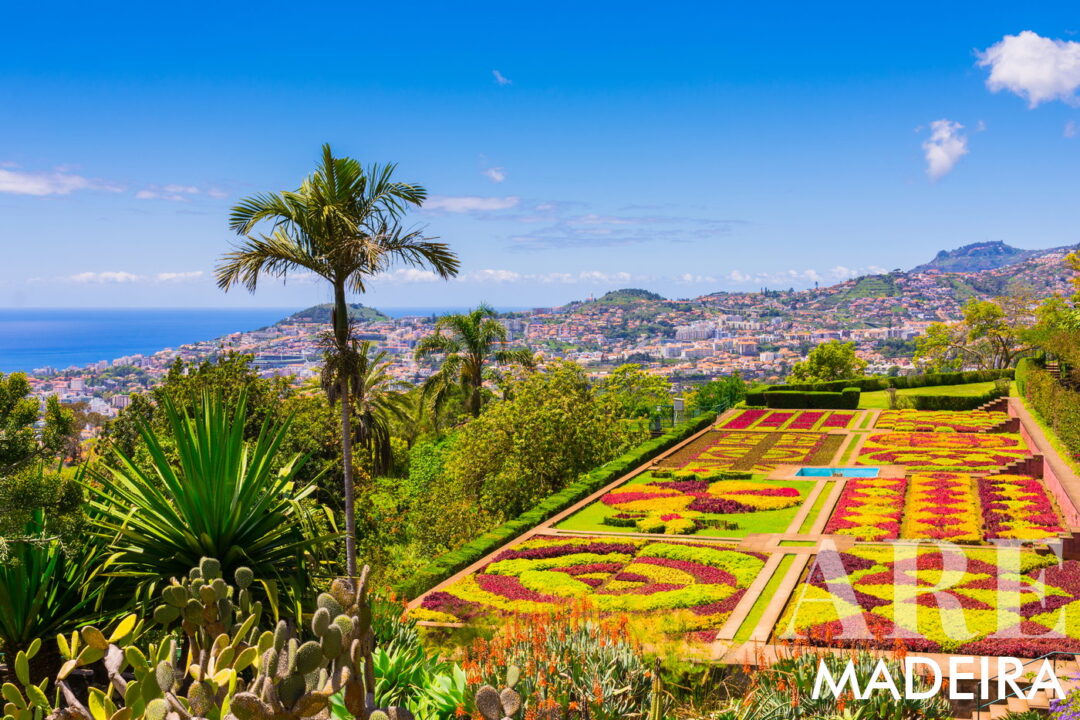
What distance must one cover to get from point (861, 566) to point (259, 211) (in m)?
10.9

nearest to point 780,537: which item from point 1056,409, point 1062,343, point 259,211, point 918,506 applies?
point 918,506

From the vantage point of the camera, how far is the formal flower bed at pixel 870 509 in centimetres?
1736

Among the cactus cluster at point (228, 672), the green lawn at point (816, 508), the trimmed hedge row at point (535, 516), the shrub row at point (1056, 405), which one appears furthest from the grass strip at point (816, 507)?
the cactus cluster at point (228, 672)

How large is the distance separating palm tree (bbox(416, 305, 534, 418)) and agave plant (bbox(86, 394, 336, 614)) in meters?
22.8

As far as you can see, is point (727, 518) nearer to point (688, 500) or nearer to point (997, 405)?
point (688, 500)

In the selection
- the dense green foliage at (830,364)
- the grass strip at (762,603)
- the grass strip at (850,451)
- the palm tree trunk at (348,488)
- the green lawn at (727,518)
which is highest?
the palm tree trunk at (348,488)

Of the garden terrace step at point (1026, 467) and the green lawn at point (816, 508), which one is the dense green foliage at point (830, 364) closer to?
the garden terrace step at point (1026, 467)

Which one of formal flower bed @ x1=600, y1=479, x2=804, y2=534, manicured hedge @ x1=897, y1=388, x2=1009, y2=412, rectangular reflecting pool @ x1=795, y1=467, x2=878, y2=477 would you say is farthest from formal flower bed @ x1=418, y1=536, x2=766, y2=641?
manicured hedge @ x1=897, y1=388, x2=1009, y2=412

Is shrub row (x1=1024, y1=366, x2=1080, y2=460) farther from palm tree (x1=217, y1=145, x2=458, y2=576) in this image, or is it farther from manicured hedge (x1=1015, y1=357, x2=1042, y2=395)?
palm tree (x1=217, y1=145, x2=458, y2=576)

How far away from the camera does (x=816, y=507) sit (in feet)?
66.1

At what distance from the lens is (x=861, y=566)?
48.7ft

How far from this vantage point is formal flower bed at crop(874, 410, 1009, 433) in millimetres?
33156

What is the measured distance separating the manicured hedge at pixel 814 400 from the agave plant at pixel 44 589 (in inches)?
1484

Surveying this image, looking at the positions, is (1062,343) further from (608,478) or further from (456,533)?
(456,533)
